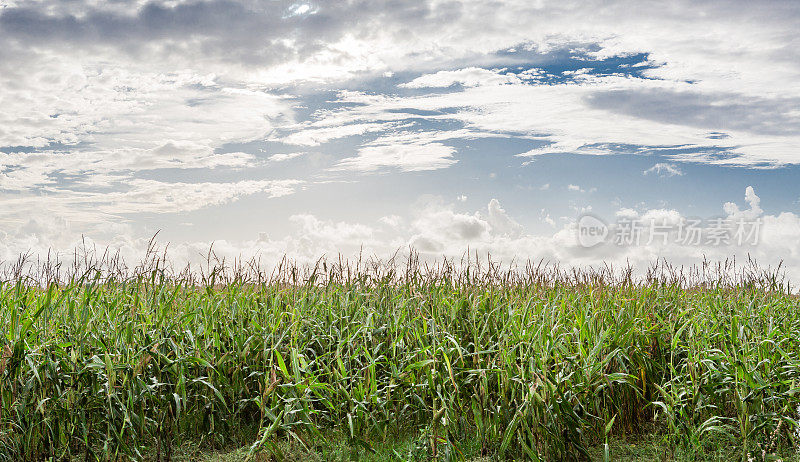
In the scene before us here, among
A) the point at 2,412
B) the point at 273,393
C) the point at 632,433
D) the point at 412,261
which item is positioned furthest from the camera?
the point at 412,261

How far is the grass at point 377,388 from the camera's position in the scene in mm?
3975

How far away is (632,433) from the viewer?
458 centimetres

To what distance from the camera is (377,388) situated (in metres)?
4.56

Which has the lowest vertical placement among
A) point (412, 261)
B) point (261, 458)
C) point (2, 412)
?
point (261, 458)

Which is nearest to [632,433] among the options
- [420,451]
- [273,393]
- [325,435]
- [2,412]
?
[420,451]

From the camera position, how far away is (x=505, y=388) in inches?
157

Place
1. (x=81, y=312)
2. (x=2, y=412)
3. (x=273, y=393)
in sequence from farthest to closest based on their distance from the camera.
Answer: (x=81, y=312), (x=273, y=393), (x=2, y=412)

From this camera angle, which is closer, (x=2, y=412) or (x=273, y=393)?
(x=2, y=412)

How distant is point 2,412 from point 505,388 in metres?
3.35

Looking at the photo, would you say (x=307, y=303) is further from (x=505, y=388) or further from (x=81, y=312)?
(x=505, y=388)

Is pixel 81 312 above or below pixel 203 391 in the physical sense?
above

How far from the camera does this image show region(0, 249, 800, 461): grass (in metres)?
3.97

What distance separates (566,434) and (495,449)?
49 centimetres

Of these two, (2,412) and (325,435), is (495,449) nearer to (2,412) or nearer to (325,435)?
(325,435)
